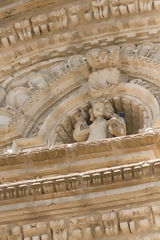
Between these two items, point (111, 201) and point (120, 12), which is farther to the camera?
point (120, 12)

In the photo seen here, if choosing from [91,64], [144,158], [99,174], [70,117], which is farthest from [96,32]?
[99,174]

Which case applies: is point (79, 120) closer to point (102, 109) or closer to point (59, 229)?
point (102, 109)

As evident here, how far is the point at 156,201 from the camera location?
668 cm

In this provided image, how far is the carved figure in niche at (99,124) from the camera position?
8.94 meters

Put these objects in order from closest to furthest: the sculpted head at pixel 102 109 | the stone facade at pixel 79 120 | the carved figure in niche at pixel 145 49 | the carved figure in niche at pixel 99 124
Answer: the stone facade at pixel 79 120 → the carved figure in niche at pixel 99 124 → the sculpted head at pixel 102 109 → the carved figure in niche at pixel 145 49

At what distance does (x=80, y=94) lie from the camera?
10586mm

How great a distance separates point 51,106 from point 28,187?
3.71 m

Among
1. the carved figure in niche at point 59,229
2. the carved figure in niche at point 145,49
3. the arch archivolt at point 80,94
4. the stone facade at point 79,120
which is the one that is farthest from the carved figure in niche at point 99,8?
the carved figure in niche at point 59,229

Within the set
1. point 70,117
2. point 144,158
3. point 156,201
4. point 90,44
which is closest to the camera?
point 156,201

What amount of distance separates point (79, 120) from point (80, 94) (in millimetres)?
776

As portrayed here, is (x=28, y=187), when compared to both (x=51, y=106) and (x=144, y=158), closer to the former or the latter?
(x=144, y=158)

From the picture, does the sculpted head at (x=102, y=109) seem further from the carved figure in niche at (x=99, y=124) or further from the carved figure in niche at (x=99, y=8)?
the carved figure in niche at (x=99, y=8)

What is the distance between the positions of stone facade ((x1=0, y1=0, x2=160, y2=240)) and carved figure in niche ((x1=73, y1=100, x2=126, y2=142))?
0.7 inches

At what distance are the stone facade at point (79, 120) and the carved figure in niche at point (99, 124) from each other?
0.05 feet
